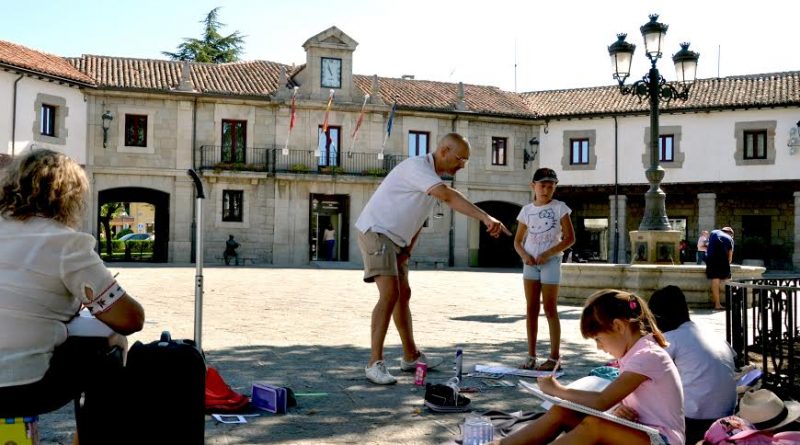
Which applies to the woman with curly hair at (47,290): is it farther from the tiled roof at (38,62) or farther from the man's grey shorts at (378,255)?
the tiled roof at (38,62)

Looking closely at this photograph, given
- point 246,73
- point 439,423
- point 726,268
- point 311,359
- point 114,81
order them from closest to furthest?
point 439,423, point 311,359, point 726,268, point 114,81, point 246,73

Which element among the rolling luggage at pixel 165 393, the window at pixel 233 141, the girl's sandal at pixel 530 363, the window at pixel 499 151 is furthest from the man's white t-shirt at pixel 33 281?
the window at pixel 499 151

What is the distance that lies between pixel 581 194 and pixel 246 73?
49.7 feet

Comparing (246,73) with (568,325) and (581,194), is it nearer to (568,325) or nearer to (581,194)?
(581,194)

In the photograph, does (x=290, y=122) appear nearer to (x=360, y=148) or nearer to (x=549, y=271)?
(x=360, y=148)

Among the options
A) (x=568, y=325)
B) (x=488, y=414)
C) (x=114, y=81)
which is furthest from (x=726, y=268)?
(x=114, y=81)

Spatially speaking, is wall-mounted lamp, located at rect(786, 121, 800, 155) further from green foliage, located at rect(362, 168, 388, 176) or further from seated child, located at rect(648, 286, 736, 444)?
seated child, located at rect(648, 286, 736, 444)

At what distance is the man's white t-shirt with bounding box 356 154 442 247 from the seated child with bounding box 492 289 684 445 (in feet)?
8.24

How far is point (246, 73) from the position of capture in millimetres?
32594

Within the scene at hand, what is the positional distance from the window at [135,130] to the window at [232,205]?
359 centimetres

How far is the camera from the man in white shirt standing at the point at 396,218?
561 cm

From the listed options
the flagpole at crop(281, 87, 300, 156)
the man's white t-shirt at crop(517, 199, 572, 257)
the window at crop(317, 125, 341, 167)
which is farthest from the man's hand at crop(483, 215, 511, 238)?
the window at crop(317, 125, 341, 167)

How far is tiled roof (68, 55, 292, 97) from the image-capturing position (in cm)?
2966

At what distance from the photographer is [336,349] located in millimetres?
7348
